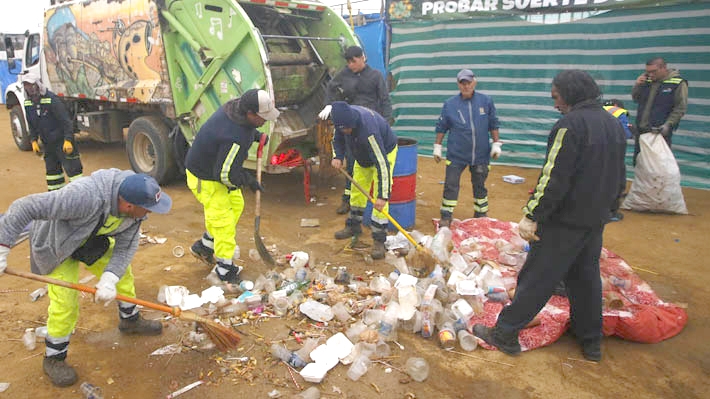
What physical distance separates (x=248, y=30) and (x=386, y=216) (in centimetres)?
261

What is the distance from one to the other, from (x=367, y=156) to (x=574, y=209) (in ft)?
7.21

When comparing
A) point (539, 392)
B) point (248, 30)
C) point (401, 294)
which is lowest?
point (539, 392)

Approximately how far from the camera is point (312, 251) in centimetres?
486

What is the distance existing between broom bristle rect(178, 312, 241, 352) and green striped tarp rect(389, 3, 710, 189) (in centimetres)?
672

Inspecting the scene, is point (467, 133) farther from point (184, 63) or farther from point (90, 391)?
point (90, 391)

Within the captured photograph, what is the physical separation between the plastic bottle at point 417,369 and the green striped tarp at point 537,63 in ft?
19.8

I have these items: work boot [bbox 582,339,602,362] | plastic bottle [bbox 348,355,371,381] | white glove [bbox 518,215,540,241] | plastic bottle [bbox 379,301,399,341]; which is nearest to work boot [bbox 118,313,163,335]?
plastic bottle [bbox 348,355,371,381]

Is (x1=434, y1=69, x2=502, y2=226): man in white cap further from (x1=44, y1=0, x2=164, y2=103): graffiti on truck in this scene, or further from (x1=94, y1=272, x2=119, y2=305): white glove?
(x1=44, y1=0, x2=164, y2=103): graffiti on truck

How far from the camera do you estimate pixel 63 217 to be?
7.80 ft

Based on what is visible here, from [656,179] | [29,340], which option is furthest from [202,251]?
[656,179]

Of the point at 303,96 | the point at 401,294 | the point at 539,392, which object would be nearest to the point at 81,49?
the point at 303,96

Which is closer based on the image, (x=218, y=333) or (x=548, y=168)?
Result: (x=548, y=168)

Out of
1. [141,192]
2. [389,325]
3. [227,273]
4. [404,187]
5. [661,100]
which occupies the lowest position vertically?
[389,325]

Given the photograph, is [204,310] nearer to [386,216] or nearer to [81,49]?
[386,216]
